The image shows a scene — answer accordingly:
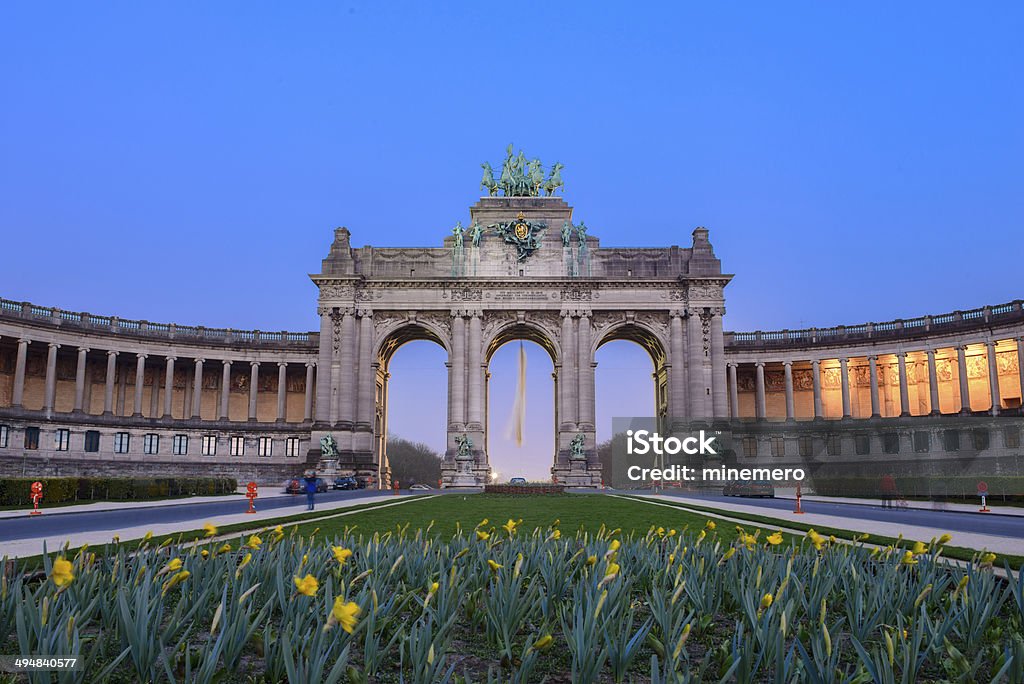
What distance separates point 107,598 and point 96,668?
1.41 m

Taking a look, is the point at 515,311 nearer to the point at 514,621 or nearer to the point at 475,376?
the point at 475,376

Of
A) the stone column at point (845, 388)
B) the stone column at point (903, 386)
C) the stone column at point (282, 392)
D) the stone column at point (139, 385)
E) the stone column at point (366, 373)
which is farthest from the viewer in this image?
the stone column at point (282, 392)

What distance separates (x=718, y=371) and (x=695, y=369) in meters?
2.22

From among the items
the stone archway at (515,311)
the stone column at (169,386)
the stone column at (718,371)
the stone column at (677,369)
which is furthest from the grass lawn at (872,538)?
the stone column at (169,386)

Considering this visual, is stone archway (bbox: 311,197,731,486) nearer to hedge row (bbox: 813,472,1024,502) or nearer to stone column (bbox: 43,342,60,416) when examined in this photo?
hedge row (bbox: 813,472,1024,502)

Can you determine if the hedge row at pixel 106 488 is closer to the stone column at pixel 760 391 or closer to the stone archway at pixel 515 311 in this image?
the stone archway at pixel 515 311

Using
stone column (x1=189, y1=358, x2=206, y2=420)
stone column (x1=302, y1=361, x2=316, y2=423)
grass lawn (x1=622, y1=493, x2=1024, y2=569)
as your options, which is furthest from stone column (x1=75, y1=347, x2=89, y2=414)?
grass lawn (x1=622, y1=493, x2=1024, y2=569)

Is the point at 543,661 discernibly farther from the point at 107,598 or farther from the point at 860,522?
the point at 860,522

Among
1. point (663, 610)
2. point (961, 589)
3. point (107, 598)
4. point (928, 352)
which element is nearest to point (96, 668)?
point (107, 598)

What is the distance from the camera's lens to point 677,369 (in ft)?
242

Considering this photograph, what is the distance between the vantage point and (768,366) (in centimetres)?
8856

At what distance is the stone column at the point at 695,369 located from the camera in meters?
72.4

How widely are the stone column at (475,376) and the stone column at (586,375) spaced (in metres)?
9.81

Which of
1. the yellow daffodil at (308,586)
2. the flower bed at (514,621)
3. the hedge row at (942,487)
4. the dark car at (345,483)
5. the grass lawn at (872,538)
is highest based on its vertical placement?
the yellow daffodil at (308,586)
